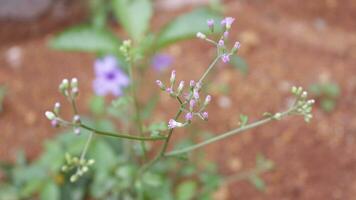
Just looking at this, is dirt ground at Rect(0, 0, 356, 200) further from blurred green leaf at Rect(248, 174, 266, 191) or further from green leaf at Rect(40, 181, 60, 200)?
green leaf at Rect(40, 181, 60, 200)

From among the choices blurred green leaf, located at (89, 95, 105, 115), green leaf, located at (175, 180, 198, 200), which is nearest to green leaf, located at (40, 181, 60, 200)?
blurred green leaf, located at (89, 95, 105, 115)

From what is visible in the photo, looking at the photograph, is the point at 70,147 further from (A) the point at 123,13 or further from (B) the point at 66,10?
(B) the point at 66,10

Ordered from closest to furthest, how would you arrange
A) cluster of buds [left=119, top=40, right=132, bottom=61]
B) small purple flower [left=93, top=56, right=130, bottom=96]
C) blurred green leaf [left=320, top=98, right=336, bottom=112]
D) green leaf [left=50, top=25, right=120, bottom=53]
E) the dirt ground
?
1. cluster of buds [left=119, top=40, right=132, bottom=61]
2. green leaf [left=50, top=25, right=120, bottom=53]
3. small purple flower [left=93, top=56, right=130, bottom=96]
4. the dirt ground
5. blurred green leaf [left=320, top=98, right=336, bottom=112]

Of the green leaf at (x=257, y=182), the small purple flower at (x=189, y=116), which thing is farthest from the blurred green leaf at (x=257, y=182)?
the small purple flower at (x=189, y=116)

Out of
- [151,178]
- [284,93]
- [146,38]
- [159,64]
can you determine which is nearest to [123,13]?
[146,38]

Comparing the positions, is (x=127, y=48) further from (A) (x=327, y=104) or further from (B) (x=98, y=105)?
(A) (x=327, y=104)

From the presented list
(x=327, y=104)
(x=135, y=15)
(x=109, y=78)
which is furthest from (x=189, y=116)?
(x=327, y=104)
